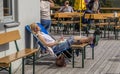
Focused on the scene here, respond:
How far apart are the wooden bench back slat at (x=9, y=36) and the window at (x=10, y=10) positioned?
0.40 meters

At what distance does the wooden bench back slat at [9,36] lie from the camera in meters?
7.19

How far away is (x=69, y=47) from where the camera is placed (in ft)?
28.8

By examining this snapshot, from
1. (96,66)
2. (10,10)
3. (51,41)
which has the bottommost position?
(96,66)

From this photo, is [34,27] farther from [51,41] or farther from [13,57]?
[13,57]

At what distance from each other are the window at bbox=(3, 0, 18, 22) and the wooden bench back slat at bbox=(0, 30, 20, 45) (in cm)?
40

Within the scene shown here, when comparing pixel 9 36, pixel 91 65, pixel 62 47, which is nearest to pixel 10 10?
pixel 9 36

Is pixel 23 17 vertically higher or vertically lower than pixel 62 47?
higher

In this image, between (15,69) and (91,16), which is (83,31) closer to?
(91,16)

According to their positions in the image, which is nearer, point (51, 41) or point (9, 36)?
point (9, 36)

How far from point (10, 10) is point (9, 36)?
0.98 metres

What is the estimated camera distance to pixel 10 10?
8.34 meters

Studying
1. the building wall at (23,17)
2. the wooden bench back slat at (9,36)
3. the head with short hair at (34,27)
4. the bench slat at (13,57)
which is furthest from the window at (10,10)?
the bench slat at (13,57)

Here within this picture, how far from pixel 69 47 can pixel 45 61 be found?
3.53 feet

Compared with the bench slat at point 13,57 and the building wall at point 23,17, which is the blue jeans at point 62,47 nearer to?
the building wall at point 23,17
